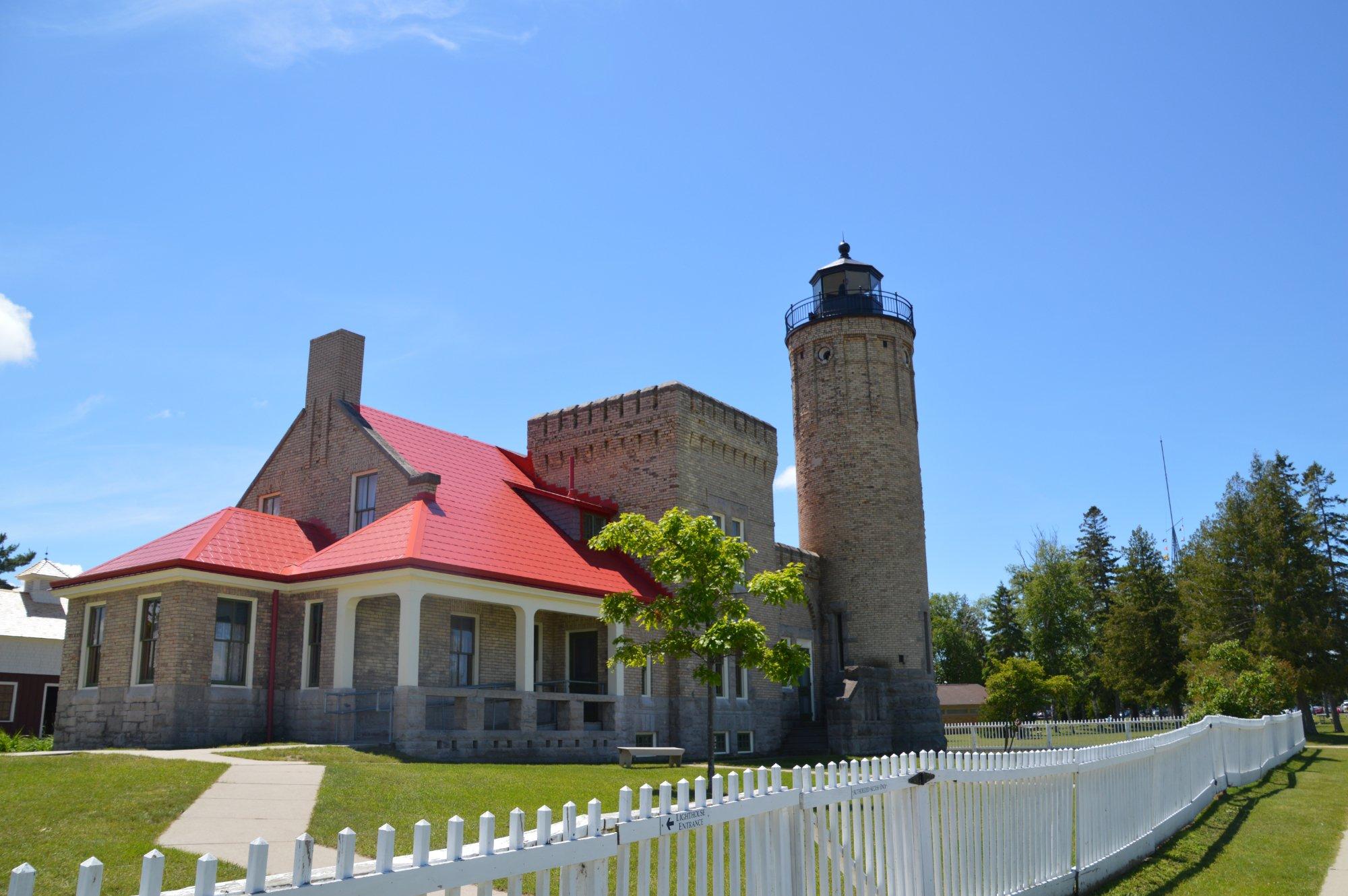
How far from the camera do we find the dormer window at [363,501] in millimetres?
23172

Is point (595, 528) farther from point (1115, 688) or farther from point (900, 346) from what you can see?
point (1115, 688)

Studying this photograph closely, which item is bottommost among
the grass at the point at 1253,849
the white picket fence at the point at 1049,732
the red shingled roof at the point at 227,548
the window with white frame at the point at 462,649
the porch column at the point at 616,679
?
the white picket fence at the point at 1049,732

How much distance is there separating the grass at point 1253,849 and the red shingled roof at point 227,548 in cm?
1660

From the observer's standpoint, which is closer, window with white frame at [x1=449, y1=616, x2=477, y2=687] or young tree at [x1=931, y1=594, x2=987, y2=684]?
window with white frame at [x1=449, y1=616, x2=477, y2=687]

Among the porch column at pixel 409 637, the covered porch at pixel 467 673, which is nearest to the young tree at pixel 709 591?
the porch column at pixel 409 637

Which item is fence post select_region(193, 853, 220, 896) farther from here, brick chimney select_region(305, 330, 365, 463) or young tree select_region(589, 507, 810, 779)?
brick chimney select_region(305, 330, 365, 463)

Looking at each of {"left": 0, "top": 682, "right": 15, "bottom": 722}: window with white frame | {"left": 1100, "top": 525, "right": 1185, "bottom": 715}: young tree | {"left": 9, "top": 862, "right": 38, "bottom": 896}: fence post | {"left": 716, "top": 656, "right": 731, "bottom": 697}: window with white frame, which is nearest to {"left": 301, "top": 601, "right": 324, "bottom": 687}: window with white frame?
{"left": 716, "top": 656, "right": 731, "bottom": 697}: window with white frame

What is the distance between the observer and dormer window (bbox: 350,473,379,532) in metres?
23.2

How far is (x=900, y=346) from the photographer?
34.4m

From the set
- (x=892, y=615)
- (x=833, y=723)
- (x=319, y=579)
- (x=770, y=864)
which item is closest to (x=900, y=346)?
(x=892, y=615)

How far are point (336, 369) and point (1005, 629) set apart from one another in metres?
63.9

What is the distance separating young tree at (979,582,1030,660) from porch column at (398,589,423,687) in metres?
63.5

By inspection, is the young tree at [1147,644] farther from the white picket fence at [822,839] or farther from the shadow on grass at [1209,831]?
the white picket fence at [822,839]

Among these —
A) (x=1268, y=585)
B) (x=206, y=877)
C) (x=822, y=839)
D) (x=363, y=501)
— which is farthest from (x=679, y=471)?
(x=1268, y=585)
